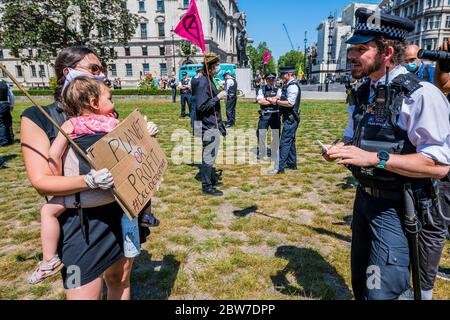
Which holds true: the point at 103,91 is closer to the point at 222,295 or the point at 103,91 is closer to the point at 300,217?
the point at 222,295

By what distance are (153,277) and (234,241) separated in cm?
121

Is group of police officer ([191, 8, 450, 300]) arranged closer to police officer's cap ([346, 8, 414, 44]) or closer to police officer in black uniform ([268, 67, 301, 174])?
police officer's cap ([346, 8, 414, 44])

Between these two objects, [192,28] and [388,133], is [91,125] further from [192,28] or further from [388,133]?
[192,28]

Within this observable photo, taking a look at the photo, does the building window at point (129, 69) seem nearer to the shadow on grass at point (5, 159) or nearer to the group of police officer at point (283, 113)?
the shadow on grass at point (5, 159)

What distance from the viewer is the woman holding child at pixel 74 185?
6.09 feet

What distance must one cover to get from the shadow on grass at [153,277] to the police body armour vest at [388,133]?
2.28m

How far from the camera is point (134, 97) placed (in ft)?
98.5

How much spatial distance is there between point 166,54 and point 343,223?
69.3m

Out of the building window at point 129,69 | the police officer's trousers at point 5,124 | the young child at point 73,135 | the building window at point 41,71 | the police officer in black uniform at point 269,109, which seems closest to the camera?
the young child at point 73,135

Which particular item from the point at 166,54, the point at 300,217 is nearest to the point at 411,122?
the point at 300,217

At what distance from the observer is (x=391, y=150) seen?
75.5 inches

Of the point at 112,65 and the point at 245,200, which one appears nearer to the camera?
the point at 245,200

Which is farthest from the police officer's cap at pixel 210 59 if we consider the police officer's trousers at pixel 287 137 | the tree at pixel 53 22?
the tree at pixel 53 22
